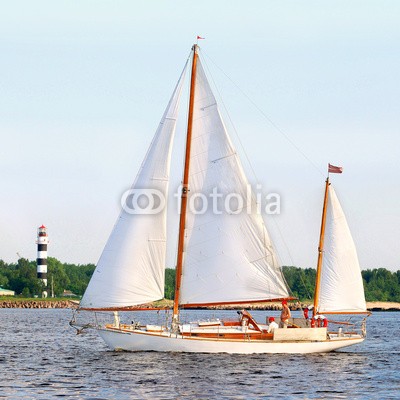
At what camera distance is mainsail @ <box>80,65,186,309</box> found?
49.1 meters

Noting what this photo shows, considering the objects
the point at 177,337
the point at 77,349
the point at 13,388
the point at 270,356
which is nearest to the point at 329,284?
the point at 270,356

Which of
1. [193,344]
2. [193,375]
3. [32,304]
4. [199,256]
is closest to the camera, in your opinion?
[193,375]

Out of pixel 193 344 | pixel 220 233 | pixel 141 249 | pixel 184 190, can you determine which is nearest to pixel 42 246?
pixel 184 190

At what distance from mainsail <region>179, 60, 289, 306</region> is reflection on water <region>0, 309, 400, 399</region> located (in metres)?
3.37

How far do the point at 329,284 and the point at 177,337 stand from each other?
1083 cm

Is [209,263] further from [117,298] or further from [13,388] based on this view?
[13,388]

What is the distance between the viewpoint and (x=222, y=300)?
167 feet

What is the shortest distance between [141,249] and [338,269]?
1220 centimetres

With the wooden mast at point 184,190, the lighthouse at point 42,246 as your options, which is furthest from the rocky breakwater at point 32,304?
the wooden mast at point 184,190

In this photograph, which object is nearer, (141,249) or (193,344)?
(193,344)

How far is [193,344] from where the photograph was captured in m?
49.2

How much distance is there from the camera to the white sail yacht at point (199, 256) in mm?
49375

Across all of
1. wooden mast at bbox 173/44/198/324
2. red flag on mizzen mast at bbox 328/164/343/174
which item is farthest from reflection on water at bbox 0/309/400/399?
red flag on mizzen mast at bbox 328/164/343/174

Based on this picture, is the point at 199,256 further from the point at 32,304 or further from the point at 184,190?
the point at 32,304
